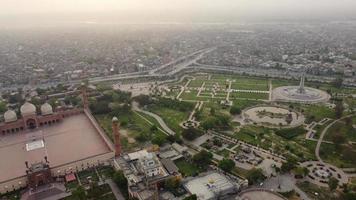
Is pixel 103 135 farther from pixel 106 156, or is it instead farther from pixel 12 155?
pixel 12 155

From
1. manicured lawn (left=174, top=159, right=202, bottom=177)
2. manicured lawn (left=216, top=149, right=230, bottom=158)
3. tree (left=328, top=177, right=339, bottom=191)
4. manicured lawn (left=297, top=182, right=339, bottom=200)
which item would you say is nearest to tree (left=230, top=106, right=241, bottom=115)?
manicured lawn (left=216, top=149, right=230, bottom=158)

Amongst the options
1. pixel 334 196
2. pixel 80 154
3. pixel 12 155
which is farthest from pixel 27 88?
pixel 334 196

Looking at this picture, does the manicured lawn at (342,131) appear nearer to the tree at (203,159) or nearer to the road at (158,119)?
the tree at (203,159)

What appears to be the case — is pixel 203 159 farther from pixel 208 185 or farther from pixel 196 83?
pixel 196 83

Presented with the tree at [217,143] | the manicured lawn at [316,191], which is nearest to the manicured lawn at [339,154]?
Answer: the manicured lawn at [316,191]

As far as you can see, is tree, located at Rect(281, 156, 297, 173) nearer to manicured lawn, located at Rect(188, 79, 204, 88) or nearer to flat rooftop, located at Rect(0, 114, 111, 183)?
flat rooftop, located at Rect(0, 114, 111, 183)

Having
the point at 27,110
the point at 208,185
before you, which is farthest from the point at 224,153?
the point at 27,110
